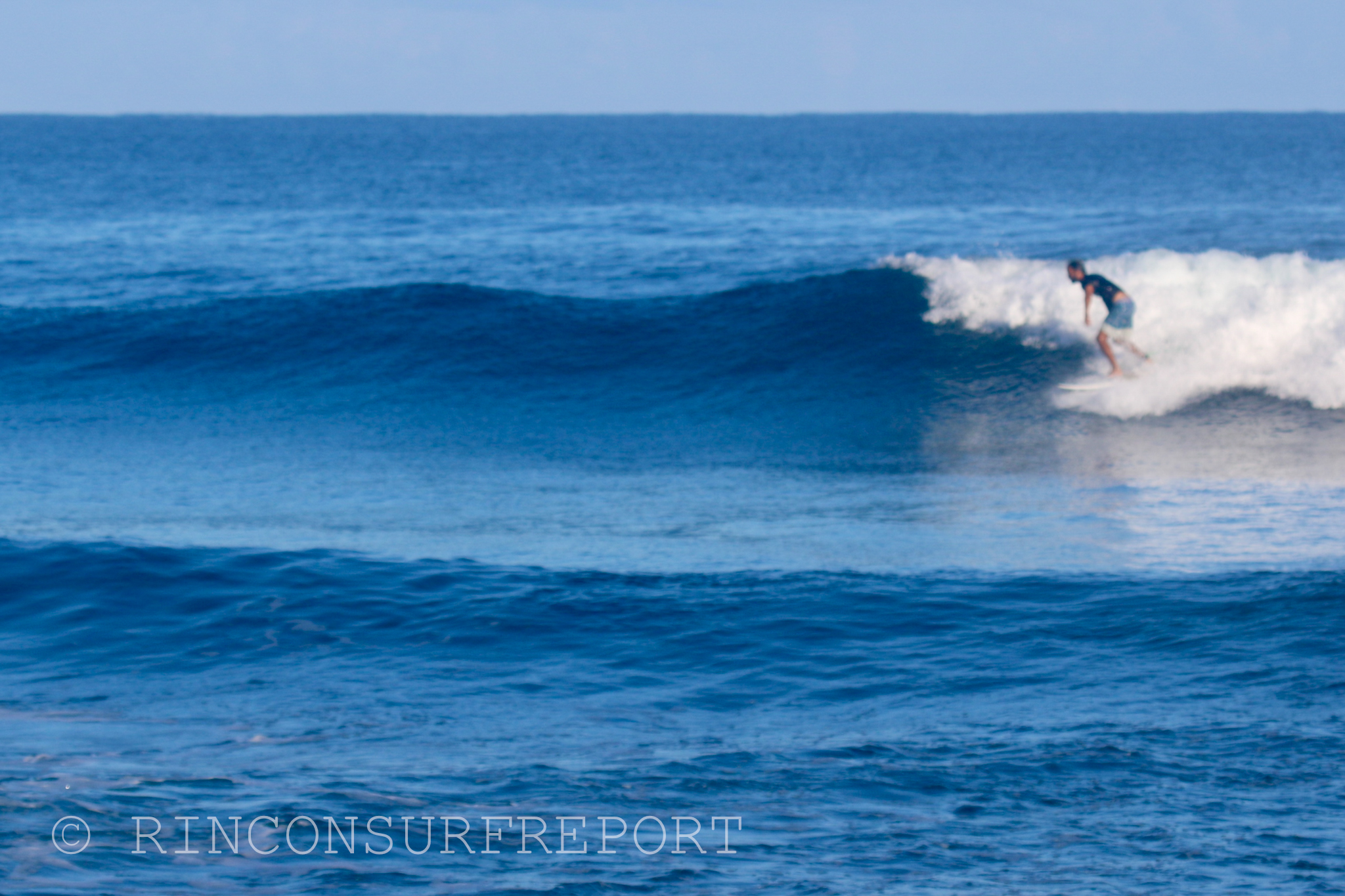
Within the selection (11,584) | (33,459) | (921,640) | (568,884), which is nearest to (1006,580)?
(921,640)

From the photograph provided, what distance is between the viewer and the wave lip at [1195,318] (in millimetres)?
12469

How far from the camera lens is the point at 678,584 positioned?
714 centimetres

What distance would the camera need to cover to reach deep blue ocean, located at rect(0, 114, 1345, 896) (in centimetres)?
411

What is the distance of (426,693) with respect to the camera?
5699 millimetres
